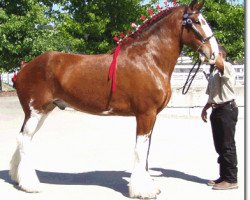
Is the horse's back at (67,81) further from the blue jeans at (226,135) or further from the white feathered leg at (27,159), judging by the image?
the blue jeans at (226,135)

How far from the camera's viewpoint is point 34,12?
2500 centimetres

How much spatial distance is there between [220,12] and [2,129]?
68.8 feet

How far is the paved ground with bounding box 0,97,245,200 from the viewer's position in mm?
5812

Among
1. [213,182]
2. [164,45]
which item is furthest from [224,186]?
[164,45]

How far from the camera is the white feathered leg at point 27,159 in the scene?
5.77 m

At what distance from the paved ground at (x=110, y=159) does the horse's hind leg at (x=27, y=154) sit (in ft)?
0.44

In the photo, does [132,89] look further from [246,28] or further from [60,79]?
[246,28]

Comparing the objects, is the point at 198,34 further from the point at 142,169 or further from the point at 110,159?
the point at 110,159

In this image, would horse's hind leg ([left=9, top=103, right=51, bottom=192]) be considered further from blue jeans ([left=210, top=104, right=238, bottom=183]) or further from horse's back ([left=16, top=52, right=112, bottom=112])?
blue jeans ([left=210, top=104, right=238, bottom=183])

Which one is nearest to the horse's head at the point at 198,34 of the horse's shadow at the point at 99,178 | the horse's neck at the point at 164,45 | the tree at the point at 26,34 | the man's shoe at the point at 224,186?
the horse's neck at the point at 164,45

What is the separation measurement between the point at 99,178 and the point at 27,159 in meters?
1.22

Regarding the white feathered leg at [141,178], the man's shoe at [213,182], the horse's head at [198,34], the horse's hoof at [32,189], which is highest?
the horse's head at [198,34]

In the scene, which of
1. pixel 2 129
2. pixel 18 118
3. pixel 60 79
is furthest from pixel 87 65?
pixel 18 118

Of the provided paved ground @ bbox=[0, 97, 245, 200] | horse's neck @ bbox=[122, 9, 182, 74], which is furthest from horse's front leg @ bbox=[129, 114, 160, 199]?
horse's neck @ bbox=[122, 9, 182, 74]
